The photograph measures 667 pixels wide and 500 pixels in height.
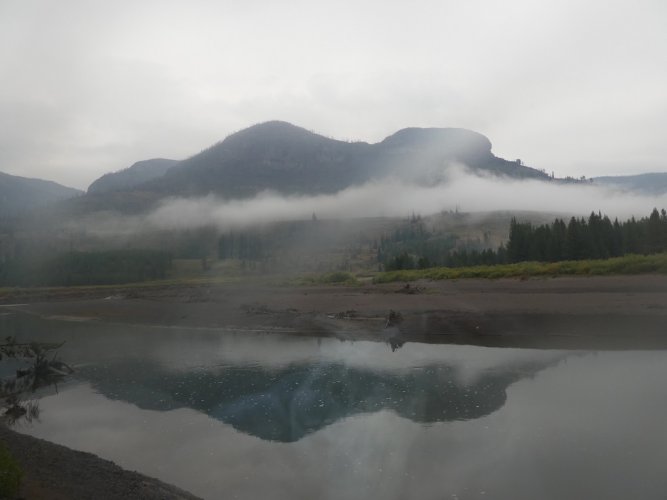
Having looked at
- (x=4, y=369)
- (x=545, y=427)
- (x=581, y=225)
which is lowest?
(x=4, y=369)

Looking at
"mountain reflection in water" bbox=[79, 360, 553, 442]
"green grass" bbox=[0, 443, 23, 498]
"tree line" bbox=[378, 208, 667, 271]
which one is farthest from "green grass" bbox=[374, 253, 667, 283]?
"green grass" bbox=[0, 443, 23, 498]

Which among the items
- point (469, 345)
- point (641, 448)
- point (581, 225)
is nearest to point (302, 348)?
point (469, 345)

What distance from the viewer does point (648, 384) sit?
64.6 feet

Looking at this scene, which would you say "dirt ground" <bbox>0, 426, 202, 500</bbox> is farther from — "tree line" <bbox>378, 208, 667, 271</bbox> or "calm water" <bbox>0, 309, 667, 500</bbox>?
"tree line" <bbox>378, 208, 667, 271</bbox>

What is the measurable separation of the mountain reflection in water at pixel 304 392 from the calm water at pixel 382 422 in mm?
105

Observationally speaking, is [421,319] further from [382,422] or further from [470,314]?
[382,422]

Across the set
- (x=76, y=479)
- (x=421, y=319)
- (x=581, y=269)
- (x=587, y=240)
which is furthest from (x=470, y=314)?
(x=587, y=240)

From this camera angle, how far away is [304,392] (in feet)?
73.2

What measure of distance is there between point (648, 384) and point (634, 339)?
30.0 feet

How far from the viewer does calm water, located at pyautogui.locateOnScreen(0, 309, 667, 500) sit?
509 inches

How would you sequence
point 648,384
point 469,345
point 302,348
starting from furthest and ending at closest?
point 302,348, point 469,345, point 648,384

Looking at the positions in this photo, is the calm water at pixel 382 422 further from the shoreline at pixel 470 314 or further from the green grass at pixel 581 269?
the green grass at pixel 581 269

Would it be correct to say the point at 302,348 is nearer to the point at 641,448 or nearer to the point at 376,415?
the point at 376,415

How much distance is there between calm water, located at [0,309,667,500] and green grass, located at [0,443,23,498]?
168 inches
